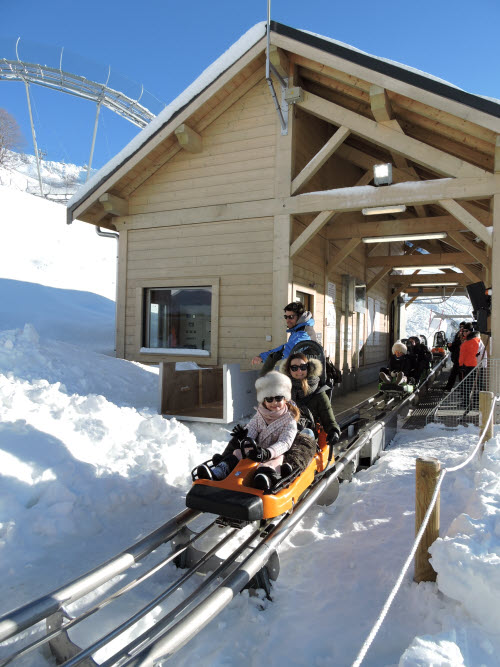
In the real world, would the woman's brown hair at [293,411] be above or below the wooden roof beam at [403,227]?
below

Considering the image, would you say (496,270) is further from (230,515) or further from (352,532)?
(230,515)

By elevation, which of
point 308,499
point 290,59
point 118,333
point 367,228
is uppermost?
point 290,59

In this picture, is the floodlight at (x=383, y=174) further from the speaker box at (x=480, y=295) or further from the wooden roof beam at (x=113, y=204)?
the wooden roof beam at (x=113, y=204)

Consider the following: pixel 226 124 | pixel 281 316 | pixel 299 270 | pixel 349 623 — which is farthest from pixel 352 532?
pixel 226 124

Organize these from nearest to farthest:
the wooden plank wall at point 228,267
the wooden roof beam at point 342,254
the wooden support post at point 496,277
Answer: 1. the wooden support post at point 496,277
2. the wooden plank wall at point 228,267
3. the wooden roof beam at point 342,254

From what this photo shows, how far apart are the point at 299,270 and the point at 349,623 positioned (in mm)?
6965

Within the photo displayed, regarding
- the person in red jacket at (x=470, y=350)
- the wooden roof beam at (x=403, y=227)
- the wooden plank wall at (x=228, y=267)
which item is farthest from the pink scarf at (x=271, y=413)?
the person in red jacket at (x=470, y=350)

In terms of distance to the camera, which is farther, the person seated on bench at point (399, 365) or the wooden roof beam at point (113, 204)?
the person seated on bench at point (399, 365)

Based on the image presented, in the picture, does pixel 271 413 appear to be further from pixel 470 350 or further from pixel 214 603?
pixel 470 350

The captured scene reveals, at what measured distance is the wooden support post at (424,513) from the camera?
2.90m

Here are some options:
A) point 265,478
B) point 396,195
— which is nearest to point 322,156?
point 396,195

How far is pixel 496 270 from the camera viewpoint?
268 inches

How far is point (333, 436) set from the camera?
4367 millimetres

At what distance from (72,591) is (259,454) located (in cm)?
154
